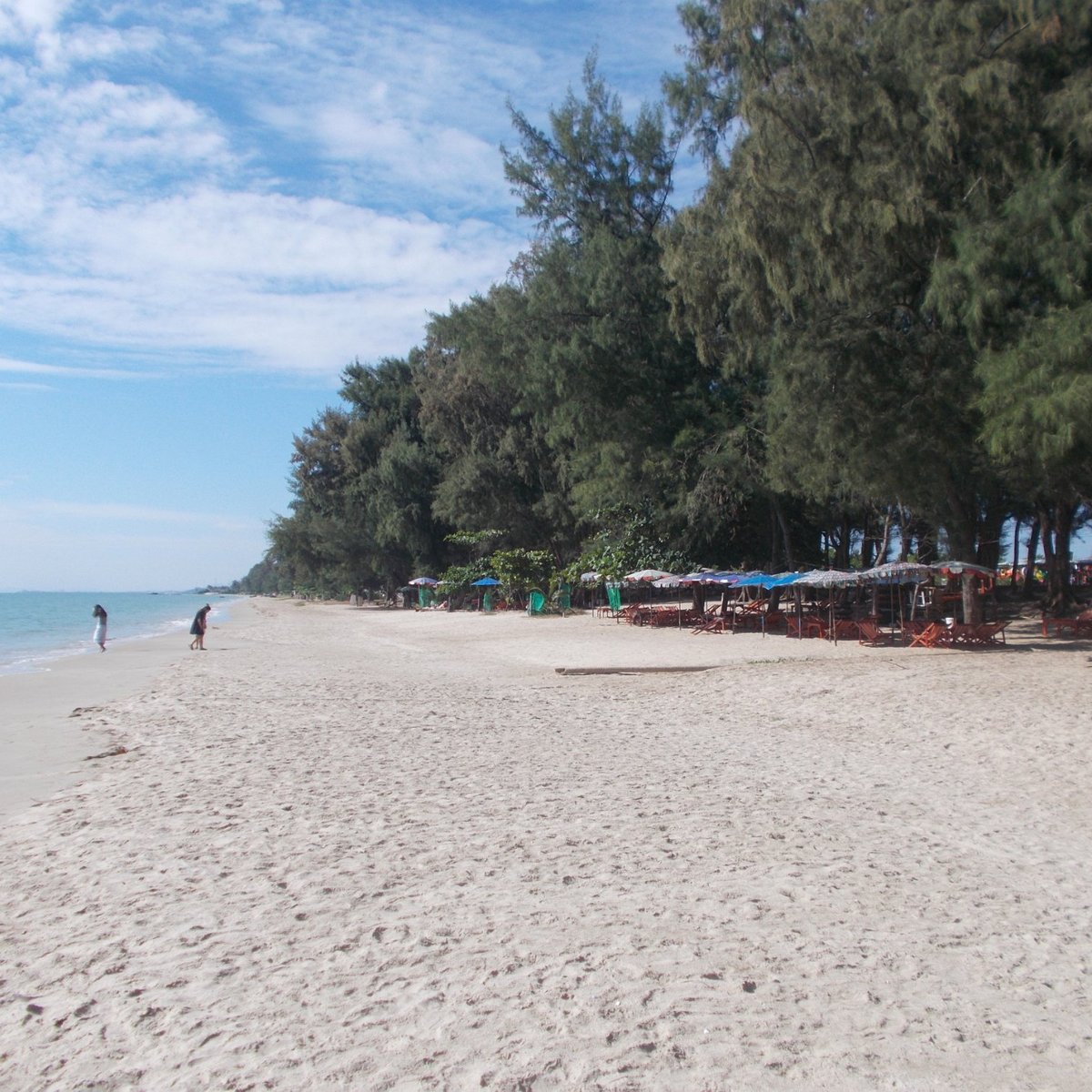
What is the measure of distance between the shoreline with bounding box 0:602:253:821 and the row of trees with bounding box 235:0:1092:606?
45.6 feet

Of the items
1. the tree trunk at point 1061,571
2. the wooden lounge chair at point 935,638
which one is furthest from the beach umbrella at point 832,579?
the tree trunk at point 1061,571

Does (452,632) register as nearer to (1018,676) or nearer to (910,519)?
(910,519)

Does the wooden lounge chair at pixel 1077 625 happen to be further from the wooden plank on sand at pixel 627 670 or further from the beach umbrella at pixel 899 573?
the wooden plank on sand at pixel 627 670

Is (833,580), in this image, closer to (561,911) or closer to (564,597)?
(561,911)

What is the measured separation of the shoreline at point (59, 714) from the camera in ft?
29.9

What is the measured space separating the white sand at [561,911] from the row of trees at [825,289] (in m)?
8.61

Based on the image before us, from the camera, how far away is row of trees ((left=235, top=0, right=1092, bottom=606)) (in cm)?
1584

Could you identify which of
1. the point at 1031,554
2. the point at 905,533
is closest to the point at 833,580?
the point at 905,533

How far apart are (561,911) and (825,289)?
17.7 meters

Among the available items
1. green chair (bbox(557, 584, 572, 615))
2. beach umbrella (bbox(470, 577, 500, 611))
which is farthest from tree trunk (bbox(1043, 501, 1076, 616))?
beach umbrella (bbox(470, 577, 500, 611))

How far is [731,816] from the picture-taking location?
7121mm

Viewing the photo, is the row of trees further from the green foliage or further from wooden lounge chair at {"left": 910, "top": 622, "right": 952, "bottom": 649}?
the green foliage

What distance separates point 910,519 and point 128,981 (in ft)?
111

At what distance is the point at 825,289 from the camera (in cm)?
1997
